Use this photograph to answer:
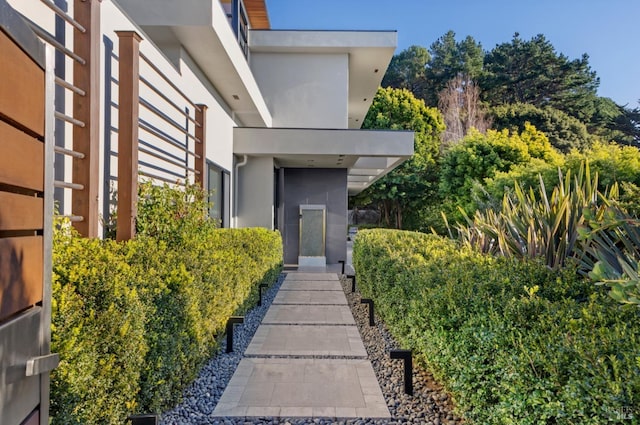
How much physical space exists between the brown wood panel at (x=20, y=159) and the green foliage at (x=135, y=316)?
0.79m

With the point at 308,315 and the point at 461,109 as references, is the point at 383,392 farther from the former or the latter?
the point at 461,109

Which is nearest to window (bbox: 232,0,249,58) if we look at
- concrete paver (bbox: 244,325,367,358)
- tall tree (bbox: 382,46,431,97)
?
concrete paver (bbox: 244,325,367,358)

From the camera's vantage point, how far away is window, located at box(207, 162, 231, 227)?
868 centimetres

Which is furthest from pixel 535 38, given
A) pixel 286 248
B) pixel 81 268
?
pixel 81 268

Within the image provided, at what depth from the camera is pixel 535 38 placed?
3384 cm

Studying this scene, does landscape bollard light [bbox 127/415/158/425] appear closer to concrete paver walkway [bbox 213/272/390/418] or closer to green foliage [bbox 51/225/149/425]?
green foliage [bbox 51/225/149/425]

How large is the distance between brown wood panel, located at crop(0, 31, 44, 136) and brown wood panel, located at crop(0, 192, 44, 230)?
263 mm

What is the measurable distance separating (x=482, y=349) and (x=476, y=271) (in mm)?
1113

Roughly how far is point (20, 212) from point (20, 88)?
1.43ft

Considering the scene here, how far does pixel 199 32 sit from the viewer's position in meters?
6.25

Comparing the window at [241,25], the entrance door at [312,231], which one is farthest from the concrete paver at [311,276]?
the window at [241,25]

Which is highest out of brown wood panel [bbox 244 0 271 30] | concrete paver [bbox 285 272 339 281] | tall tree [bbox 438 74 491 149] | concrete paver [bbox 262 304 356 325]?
tall tree [bbox 438 74 491 149]

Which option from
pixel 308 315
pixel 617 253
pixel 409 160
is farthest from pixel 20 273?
pixel 409 160

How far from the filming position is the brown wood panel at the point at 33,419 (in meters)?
1.42
